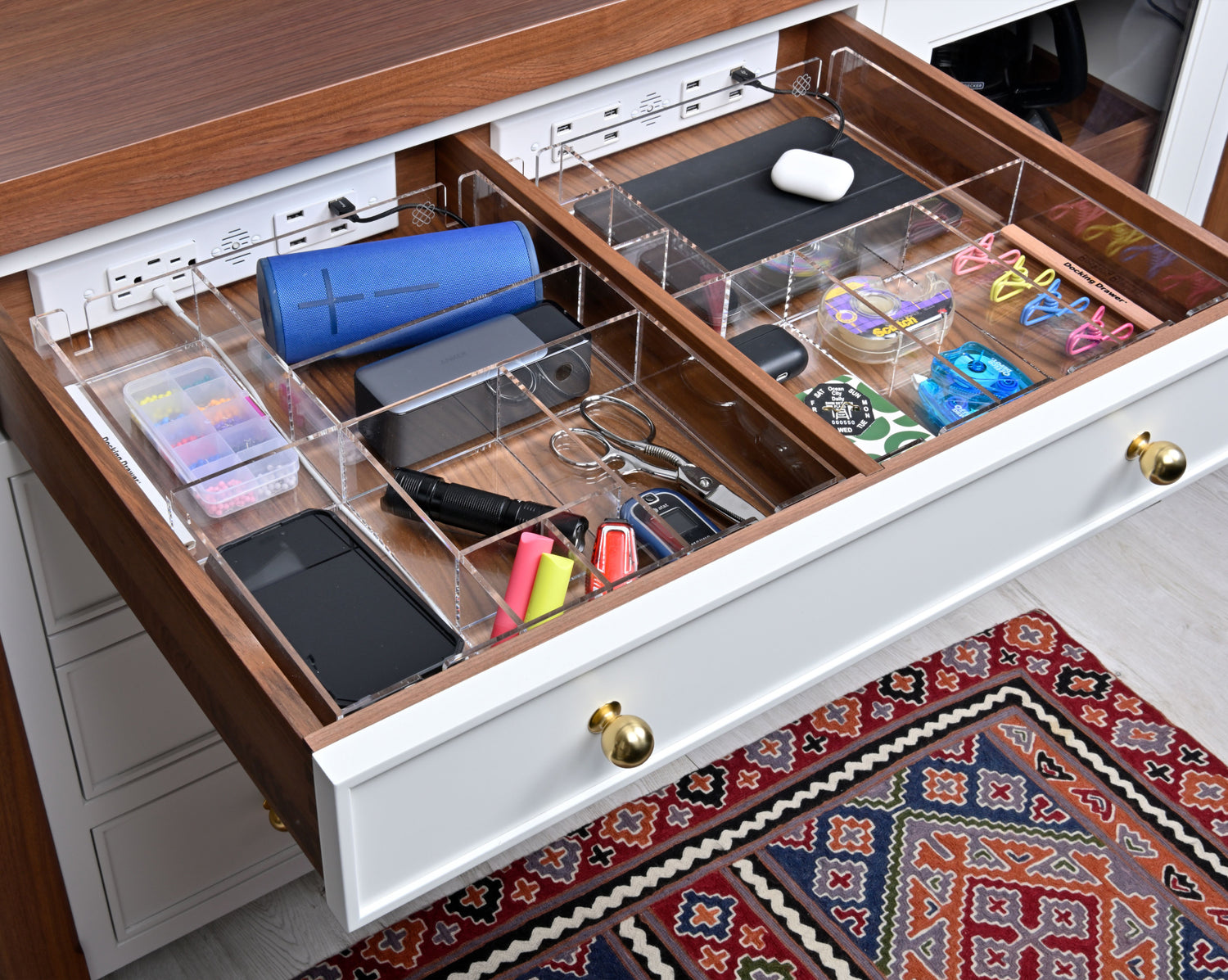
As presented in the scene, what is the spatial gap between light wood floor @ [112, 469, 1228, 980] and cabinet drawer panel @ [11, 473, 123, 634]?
1.77 ft

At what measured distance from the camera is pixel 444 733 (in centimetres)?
66

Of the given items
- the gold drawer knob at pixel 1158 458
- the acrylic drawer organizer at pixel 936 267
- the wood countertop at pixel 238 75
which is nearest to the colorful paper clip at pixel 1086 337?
the acrylic drawer organizer at pixel 936 267

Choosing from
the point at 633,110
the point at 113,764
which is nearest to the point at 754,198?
the point at 633,110

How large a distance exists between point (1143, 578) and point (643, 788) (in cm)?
76

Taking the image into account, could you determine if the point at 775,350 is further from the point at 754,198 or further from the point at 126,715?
the point at 126,715

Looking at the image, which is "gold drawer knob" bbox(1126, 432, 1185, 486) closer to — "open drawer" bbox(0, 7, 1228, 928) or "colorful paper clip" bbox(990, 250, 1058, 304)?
"open drawer" bbox(0, 7, 1228, 928)

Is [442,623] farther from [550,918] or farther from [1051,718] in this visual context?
[1051,718]

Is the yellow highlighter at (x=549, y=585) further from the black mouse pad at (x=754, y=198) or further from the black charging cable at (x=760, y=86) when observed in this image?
the black charging cable at (x=760, y=86)

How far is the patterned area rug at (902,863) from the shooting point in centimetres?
148

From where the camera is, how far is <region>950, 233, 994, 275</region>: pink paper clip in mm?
1079

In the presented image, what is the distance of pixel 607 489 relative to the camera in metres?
0.87

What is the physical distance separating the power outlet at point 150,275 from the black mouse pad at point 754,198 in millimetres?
306

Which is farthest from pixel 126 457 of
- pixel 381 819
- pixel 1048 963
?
pixel 1048 963

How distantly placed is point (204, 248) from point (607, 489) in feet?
1.21
